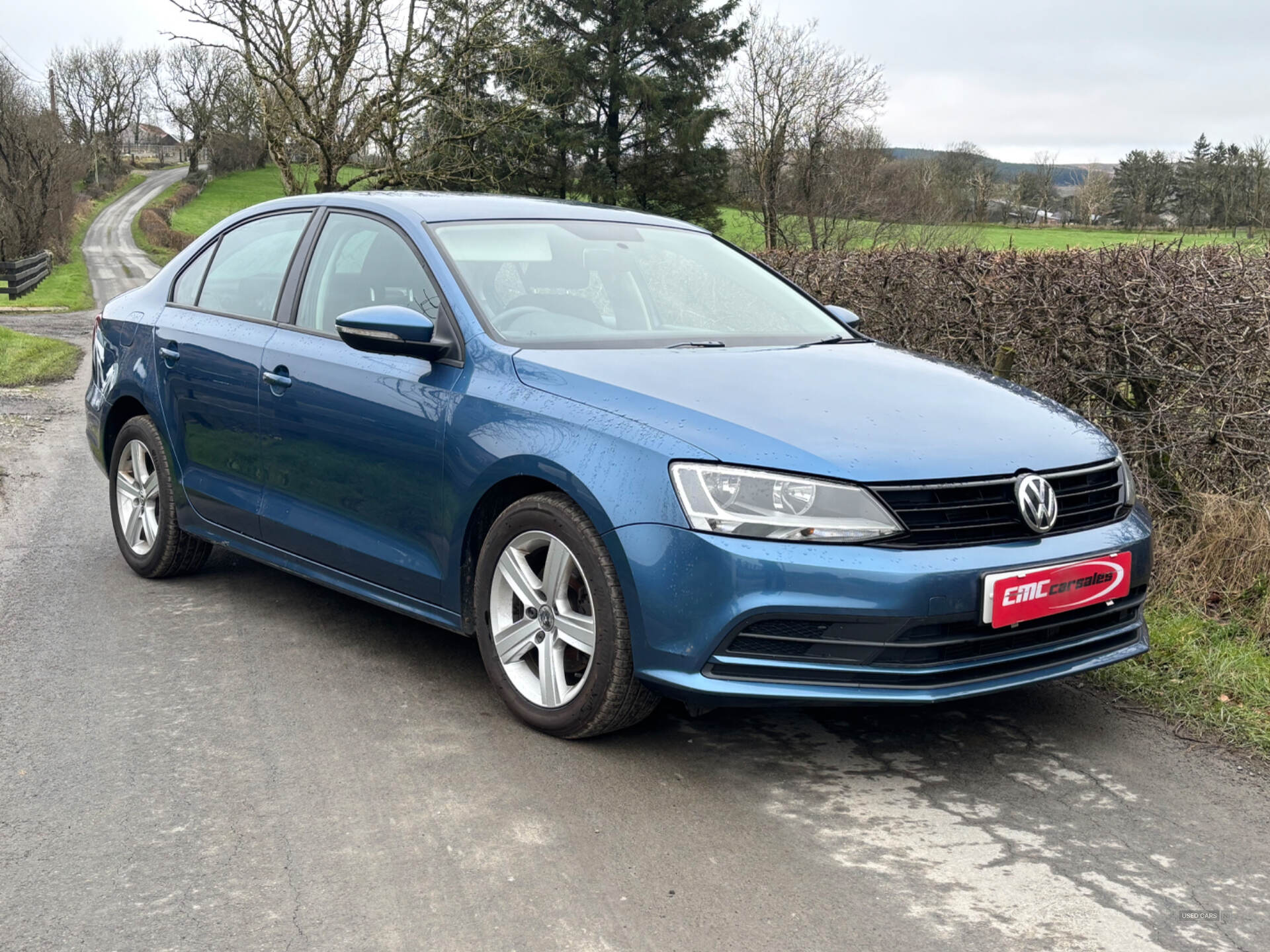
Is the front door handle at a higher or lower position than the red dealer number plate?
higher

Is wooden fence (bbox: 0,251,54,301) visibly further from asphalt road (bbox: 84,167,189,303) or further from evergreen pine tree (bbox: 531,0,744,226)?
evergreen pine tree (bbox: 531,0,744,226)

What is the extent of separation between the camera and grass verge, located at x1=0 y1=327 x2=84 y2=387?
15188 millimetres

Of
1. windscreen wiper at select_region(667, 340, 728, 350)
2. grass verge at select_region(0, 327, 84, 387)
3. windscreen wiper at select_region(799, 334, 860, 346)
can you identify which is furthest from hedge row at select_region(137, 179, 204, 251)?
windscreen wiper at select_region(667, 340, 728, 350)

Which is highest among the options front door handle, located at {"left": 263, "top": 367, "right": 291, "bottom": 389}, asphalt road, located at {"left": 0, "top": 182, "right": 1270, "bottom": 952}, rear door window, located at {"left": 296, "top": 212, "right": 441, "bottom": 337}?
rear door window, located at {"left": 296, "top": 212, "right": 441, "bottom": 337}

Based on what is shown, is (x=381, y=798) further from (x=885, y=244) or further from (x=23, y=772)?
(x=885, y=244)

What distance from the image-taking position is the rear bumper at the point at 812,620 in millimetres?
3350

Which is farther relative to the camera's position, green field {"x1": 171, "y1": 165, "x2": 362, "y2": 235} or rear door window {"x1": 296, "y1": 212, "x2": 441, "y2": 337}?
green field {"x1": 171, "y1": 165, "x2": 362, "y2": 235}

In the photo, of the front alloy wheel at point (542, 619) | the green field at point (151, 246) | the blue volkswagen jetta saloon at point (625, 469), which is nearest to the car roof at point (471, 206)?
the blue volkswagen jetta saloon at point (625, 469)

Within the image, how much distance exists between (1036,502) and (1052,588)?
247mm

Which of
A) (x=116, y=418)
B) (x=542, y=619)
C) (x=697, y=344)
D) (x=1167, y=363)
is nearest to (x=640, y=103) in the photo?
(x=116, y=418)

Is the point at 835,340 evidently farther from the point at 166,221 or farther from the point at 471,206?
the point at 166,221

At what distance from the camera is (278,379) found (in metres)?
4.91

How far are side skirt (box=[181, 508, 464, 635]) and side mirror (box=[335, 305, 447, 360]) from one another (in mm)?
855

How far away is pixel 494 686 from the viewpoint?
13.6ft
